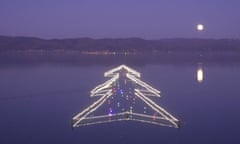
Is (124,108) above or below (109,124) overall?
above

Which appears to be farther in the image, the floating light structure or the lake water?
the floating light structure

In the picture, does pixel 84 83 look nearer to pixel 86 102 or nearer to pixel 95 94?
pixel 95 94

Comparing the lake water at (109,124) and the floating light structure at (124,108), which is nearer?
the lake water at (109,124)

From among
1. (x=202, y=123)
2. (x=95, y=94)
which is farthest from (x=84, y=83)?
(x=202, y=123)
